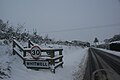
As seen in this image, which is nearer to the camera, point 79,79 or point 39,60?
point 79,79

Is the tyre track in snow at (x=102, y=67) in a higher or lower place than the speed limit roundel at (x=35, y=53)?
lower

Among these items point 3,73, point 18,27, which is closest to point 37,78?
point 3,73

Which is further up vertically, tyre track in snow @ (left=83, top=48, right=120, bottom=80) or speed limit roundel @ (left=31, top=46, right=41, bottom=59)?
speed limit roundel @ (left=31, top=46, right=41, bottom=59)

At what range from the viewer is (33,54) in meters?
11.8

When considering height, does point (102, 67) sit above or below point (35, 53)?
below

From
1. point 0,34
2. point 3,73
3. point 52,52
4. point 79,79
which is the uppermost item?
point 0,34

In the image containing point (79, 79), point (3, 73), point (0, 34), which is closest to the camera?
point (3, 73)

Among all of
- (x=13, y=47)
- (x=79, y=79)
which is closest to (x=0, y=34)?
(x=13, y=47)

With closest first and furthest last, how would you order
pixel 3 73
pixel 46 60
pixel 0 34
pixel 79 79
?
pixel 3 73
pixel 79 79
pixel 46 60
pixel 0 34

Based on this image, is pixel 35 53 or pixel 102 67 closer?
pixel 35 53

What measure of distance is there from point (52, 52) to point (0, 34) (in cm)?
422

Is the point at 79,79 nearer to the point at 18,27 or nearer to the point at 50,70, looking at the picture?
the point at 50,70

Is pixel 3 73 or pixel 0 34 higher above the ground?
pixel 0 34

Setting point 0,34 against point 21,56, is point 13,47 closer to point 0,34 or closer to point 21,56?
point 21,56
